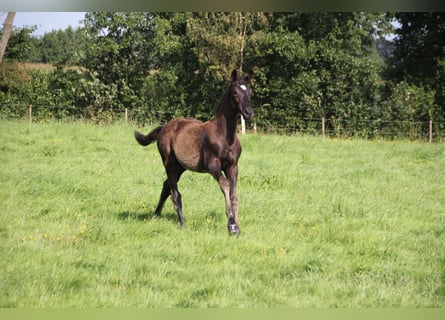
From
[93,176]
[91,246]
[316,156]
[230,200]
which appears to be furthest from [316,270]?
[316,156]

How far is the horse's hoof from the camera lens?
7.25 metres

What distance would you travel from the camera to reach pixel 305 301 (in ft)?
16.4

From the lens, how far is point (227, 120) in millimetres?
7742

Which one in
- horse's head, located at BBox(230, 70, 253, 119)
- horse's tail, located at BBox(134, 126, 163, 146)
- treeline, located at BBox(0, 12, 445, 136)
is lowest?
horse's tail, located at BBox(134, 126, 163, 146)

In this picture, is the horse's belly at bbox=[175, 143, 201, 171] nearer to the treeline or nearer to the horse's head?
the horse's head

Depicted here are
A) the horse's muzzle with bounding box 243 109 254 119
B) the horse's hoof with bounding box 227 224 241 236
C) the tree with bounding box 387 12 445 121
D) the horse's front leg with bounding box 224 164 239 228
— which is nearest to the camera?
the horse's muzzle with bounding box 243 109 254 119

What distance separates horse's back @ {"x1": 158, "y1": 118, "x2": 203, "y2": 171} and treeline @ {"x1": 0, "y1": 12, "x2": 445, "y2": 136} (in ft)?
60.6

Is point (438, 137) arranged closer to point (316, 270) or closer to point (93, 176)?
point (93, 176)

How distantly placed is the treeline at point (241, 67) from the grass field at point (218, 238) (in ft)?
49.2

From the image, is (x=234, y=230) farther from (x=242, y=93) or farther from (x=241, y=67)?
(x=241, y=67)

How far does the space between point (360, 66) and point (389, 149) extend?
543 inches

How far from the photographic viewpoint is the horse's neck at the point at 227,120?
25.3 feet

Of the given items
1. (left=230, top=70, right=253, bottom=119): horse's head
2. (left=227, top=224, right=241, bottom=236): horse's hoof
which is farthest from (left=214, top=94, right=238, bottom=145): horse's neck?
(left=227, top=224, right=241, bottom=236): horse's hoof

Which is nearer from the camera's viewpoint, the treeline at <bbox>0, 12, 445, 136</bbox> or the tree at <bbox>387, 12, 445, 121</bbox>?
the treeline at <bbox>0, 12, 445, 136</bbox>
